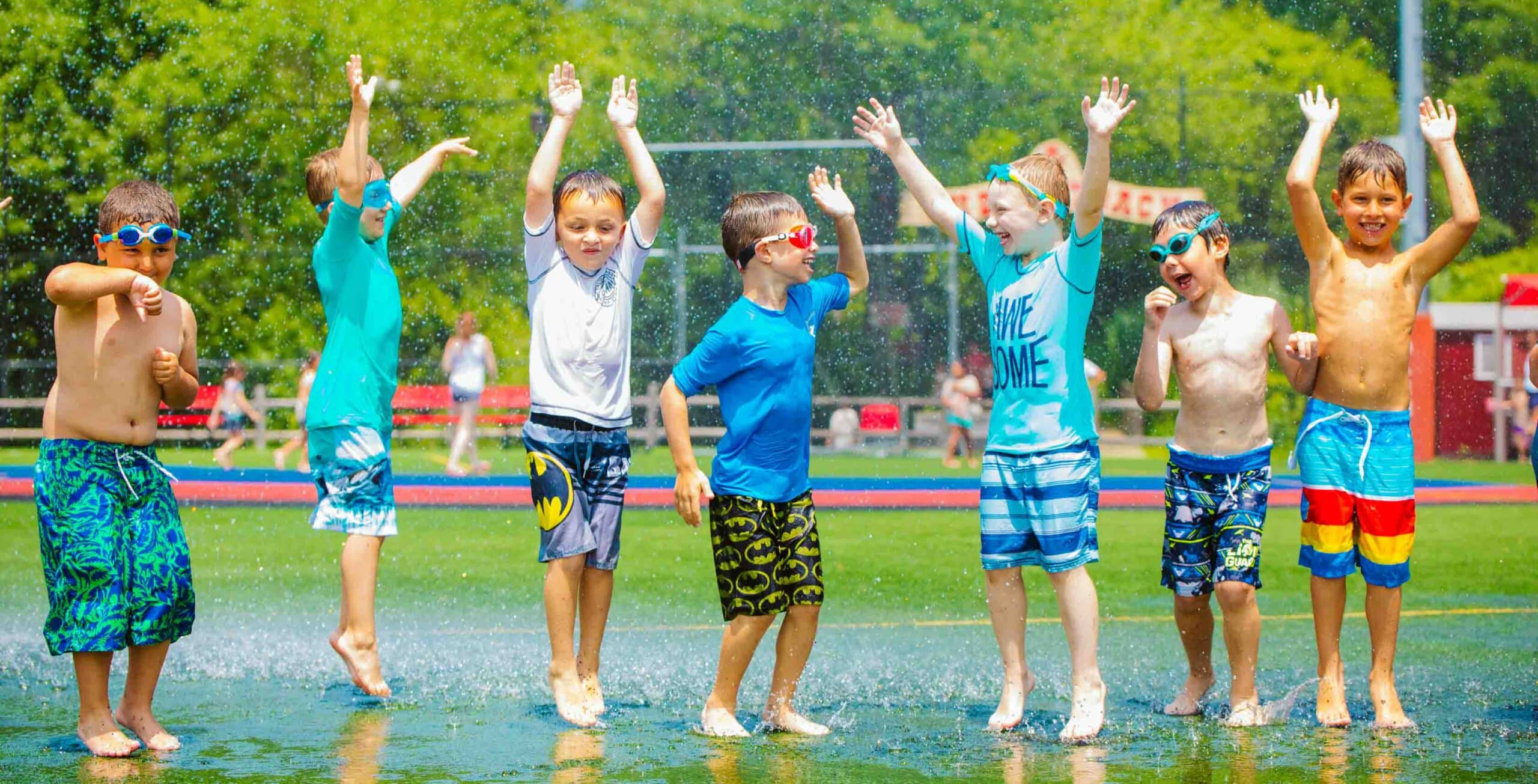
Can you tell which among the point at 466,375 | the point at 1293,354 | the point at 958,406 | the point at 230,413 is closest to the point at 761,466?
the point at 1293,354

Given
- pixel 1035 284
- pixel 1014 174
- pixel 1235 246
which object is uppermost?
pixel 1235 246

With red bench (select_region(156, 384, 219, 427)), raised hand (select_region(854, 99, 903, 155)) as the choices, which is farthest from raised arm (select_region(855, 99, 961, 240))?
red bench (select_region(156, 384, 219, 427))

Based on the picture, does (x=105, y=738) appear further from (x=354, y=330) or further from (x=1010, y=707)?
(x=1010, y=707)

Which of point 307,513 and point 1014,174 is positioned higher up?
point 1014,174

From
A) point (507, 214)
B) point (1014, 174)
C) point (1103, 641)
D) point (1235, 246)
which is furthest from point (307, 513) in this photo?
point (1235, 246)

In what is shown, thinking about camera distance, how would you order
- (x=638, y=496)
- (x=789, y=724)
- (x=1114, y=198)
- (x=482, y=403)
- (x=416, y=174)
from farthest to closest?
(x=1114, y=198)
(x=482, y=403)
(x=638, y=496)
(x=416, y=174)
(x=789, y=724)

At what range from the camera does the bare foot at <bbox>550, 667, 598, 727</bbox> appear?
427cm

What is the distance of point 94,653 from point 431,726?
0.85m

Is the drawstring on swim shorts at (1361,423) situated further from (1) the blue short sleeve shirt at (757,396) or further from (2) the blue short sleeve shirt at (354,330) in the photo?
(2) the blue short sleeve shirt at (354,330)

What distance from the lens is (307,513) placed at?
11078mm

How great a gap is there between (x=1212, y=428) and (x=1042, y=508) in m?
0.58

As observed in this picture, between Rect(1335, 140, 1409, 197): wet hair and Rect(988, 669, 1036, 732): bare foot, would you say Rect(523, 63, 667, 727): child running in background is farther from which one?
Rect(1335, 140, 1409, 197): wet hair

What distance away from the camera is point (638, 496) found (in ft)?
40.4

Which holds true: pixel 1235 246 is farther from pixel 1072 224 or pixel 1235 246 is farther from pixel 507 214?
pixel 1072 224
